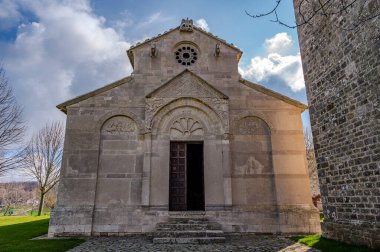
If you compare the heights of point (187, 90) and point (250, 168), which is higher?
point (187, 90)

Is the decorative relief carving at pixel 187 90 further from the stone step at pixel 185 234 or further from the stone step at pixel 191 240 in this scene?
the stone step at pixel 191 240

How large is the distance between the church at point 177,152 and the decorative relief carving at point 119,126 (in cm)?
4

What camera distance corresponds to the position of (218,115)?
11688 millimetres

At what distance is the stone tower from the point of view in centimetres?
727

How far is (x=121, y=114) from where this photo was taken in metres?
11.7

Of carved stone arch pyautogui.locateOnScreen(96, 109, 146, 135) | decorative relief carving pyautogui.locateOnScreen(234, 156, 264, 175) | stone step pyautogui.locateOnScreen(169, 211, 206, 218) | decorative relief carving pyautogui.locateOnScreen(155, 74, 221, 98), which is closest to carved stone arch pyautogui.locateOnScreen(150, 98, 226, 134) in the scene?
decorative relief carving pyautogui.locateOnScreen(155, 74, 221, 98)

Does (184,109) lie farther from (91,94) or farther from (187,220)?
(187,220)

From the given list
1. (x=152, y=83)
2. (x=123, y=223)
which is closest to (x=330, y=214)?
(x=123, y=223)

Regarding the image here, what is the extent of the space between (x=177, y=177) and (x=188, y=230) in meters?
2.32

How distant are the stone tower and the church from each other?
6.10 feet

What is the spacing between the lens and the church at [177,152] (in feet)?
34.7

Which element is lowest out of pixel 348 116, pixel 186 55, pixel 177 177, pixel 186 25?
pixel 177 177

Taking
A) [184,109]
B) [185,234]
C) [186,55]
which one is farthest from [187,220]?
[186,55]

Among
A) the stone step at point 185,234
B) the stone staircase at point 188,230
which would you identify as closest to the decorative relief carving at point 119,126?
the stone staircase at point 188,230
